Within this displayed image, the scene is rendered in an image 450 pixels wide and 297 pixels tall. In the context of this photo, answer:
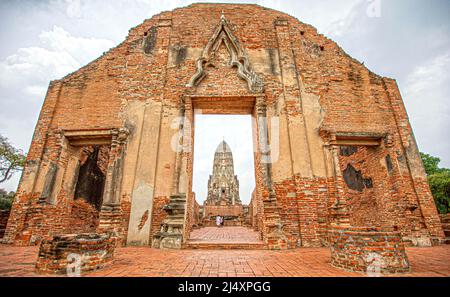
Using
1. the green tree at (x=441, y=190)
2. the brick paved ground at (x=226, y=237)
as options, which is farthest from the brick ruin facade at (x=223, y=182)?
the green tree at (x=441, y=190)

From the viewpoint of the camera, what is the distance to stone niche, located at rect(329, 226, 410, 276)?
359cm

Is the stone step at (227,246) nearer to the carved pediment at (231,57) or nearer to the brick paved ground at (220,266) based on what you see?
the brick paved ground at (220,266)

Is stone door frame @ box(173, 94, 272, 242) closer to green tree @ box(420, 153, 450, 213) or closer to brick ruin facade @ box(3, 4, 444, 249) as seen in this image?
brick ruin facade @ box(3, 4, 444, 249)

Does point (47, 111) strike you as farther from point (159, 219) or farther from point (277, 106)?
point (277, 106)

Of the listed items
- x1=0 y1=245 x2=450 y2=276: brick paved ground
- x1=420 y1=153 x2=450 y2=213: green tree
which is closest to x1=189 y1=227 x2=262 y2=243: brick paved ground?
x1=0 y1=245 x2=450 y2=276: brick paved ground

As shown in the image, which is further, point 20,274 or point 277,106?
point 277,106

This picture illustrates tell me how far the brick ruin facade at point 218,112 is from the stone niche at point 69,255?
243 cm

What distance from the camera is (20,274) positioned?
3477 millimetres

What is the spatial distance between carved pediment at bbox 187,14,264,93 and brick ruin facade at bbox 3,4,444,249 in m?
0.04

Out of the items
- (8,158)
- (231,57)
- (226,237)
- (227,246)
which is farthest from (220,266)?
(8,158)

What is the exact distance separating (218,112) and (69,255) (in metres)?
6.57
